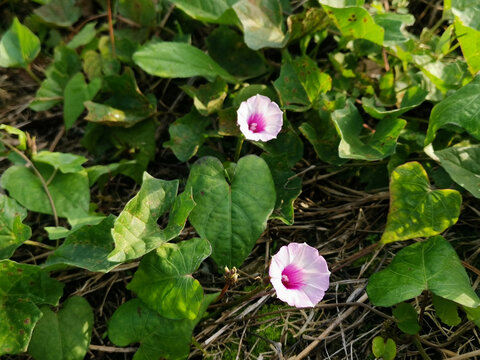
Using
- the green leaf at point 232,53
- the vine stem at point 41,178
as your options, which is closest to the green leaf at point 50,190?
the vine stem at point 41,178

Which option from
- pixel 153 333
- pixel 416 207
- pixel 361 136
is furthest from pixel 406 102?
pixel 153 333

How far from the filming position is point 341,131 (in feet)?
5.52

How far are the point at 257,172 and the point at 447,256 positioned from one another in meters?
0.63

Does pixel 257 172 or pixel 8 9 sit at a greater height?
pixel 257 172

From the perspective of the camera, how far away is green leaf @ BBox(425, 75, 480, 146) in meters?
1.55

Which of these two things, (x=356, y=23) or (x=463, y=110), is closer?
(x=463, y=110)

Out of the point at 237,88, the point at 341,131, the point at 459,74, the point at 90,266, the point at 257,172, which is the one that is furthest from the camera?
the point at 237,88

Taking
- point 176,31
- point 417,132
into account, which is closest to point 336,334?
point 417,132

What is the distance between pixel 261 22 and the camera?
76.9 inches

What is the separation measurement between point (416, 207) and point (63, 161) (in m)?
1.26

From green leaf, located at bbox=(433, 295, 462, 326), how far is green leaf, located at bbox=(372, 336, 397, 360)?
0.53 ft

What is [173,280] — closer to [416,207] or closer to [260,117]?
[260,117]

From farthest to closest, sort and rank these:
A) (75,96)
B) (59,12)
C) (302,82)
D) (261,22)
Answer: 1. (59,12)
2. (75,96)
3. (261,22)
4. (302,82)

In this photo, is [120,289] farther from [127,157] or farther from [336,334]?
[336,334]
